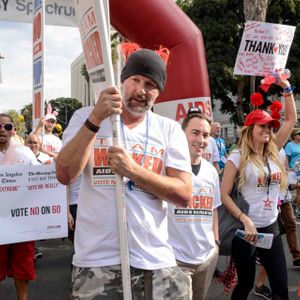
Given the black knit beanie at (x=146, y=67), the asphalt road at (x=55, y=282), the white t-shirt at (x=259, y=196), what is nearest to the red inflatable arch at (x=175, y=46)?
the white t-shirt at (x=259, y=196)

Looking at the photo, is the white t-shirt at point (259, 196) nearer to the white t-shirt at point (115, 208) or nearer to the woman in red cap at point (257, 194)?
the woman in red cap at point (257, 194)

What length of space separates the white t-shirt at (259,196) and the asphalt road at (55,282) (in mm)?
1328

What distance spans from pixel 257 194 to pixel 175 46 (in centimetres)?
188

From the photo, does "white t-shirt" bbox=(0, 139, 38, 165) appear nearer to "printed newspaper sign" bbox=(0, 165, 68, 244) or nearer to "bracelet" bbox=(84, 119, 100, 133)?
"printed newspaper sign" bbox=(0, 165, 68, 244)

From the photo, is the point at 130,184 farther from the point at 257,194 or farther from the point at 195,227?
the point at 257,194

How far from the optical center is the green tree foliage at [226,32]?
84.5 ft

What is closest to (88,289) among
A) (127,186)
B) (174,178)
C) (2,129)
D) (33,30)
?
(127,186)

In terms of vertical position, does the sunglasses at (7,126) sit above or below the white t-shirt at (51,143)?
above

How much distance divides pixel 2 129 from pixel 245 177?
230 cm

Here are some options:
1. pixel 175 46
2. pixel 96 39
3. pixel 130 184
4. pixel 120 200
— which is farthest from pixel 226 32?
pixel 120 200

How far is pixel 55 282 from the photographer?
5055 millimetres

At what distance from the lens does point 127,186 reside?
1.97 metres

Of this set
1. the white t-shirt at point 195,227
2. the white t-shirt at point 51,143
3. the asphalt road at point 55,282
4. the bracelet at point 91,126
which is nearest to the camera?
the bracelet at point 91,126

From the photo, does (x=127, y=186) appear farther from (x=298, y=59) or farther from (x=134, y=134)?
(x=298, y=59)
